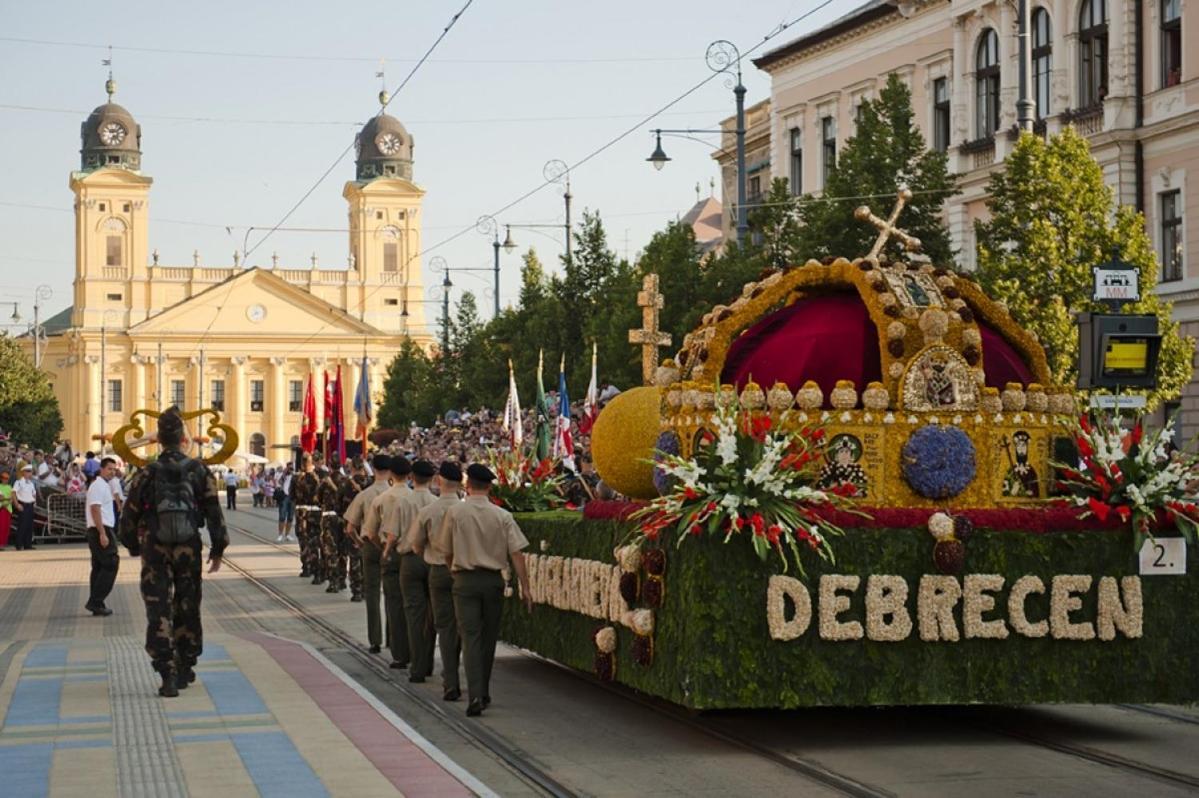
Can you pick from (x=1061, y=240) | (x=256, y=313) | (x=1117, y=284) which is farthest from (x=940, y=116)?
(x=256, y=313)

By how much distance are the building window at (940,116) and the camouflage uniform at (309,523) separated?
2481 centimetres

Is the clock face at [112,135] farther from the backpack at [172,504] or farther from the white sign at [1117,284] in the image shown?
the backpack at [172,504]

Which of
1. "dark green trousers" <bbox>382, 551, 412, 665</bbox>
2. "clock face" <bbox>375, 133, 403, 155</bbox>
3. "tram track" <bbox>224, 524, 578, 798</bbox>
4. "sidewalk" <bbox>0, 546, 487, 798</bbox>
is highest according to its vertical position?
"clock face" <bbox>375, 133, 403, 155</bbox>

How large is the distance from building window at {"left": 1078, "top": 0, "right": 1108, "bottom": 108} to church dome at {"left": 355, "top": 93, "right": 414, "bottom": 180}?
10105 centimetres

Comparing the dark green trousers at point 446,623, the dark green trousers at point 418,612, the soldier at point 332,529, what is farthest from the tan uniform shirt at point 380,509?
the soldier at point 332,529

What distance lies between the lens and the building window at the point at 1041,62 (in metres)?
43.3

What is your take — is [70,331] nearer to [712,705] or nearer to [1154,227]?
[1154,227]

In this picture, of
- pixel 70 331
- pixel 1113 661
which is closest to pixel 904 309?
pixel 1113 661

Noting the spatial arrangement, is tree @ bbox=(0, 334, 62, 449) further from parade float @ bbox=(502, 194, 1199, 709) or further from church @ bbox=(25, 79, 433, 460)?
parade float @ bbox=(502, 194, 1199, 709)

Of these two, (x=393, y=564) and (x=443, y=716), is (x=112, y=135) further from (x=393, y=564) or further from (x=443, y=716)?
(x=443, y=716)

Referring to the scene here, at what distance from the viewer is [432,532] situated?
1413 cm

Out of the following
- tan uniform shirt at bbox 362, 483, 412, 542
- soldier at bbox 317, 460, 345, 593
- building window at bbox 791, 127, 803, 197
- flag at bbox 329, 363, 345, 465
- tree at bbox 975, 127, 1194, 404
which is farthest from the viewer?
building window at bbox 791, 127, 803, 197

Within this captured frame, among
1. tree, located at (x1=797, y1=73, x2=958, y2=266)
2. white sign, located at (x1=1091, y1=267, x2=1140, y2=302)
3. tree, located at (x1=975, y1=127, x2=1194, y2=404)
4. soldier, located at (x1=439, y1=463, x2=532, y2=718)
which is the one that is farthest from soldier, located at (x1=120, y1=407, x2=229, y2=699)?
tree, located at (x1=797, y1=73, x2=958, y2=266)

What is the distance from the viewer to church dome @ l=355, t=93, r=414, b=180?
140m
